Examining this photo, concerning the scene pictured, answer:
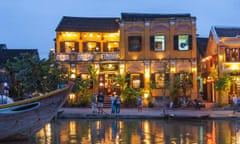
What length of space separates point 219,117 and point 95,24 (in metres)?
21.4

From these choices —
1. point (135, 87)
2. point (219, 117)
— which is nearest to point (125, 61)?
point (135, 87)

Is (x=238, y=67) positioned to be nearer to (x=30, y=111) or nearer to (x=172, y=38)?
(x=172, y=38)

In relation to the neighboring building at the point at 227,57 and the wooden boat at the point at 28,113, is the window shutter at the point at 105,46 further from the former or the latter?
the wooden boat at the point at 28,113

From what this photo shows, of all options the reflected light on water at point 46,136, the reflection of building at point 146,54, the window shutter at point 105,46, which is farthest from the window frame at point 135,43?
the reflected light on water at point 46,136

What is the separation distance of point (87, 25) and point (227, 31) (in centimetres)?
1477

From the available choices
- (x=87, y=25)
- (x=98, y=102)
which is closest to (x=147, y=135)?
(x=98, y=102)

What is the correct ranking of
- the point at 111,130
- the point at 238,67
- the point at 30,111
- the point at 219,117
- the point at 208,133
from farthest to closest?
the point at 238,67, the point at 219,117, the point at 111,130, the point at 208,133, the point at 30,111

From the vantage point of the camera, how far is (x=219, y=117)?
1217 inches

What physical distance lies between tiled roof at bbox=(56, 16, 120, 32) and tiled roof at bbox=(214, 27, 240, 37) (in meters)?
10.8

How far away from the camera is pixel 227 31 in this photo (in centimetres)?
4284

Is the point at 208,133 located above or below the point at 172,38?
below

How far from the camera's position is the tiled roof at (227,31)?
41.9 m

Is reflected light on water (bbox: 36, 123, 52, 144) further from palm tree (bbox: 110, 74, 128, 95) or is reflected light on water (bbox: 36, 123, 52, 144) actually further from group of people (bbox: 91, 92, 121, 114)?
palm tree (bbox: 110, 74, 128, 95)

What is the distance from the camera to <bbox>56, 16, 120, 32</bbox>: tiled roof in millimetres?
46219
